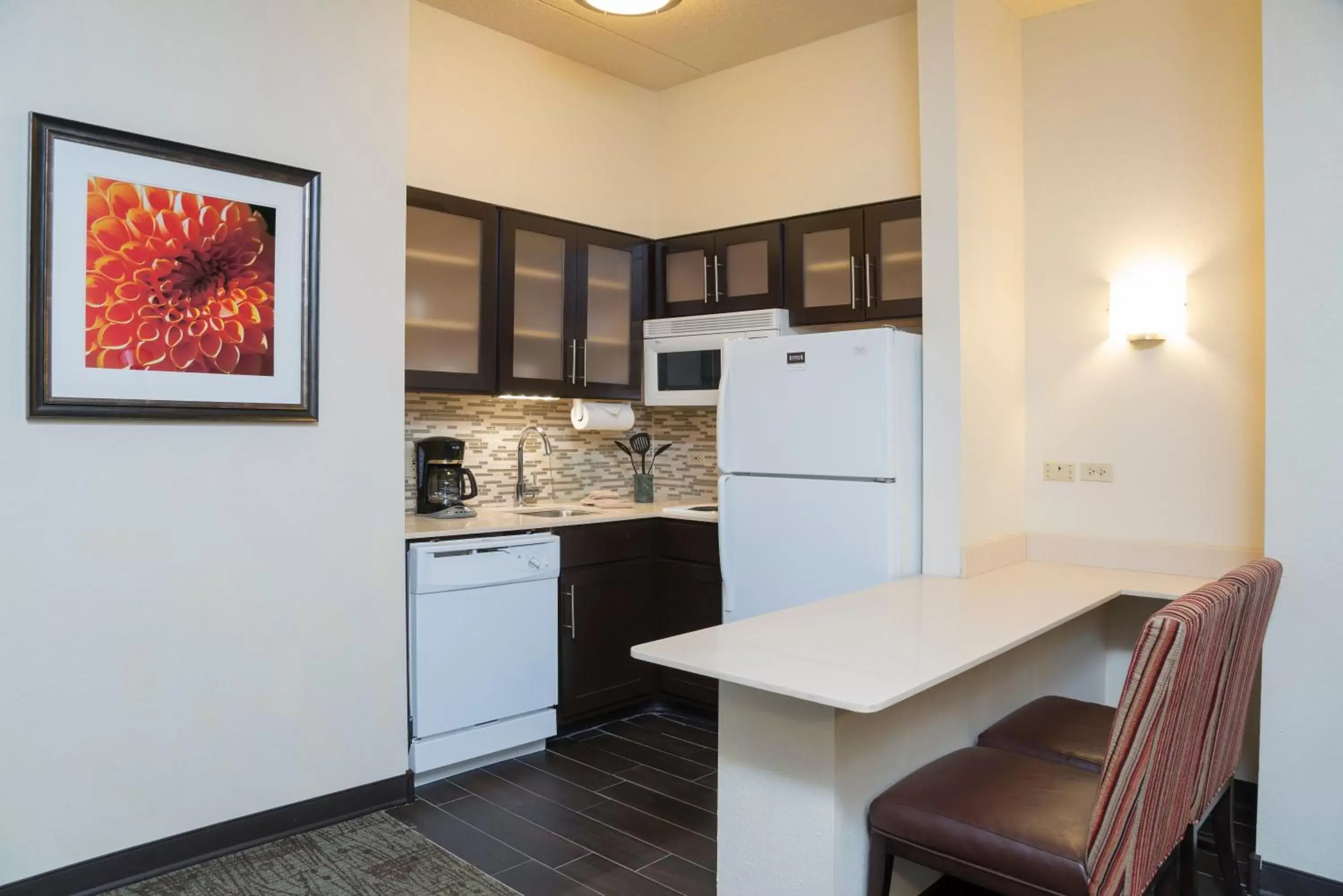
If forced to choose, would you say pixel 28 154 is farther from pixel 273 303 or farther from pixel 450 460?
pixel 450 460

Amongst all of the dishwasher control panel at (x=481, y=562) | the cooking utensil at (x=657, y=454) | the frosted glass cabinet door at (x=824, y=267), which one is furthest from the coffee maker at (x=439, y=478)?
the frosted glass cabinet door at (x=824, y=267)

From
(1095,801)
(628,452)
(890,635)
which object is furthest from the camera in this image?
(628,452)

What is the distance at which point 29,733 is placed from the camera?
87.6 inches

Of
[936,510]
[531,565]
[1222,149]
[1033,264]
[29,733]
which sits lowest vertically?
[29,733]

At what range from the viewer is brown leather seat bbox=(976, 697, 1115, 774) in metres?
2.15

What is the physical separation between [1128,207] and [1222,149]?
0.32 m

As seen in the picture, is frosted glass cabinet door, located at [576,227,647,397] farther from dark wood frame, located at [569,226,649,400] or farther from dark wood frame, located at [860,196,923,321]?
dark wood frame, located at [860,196,923,321]

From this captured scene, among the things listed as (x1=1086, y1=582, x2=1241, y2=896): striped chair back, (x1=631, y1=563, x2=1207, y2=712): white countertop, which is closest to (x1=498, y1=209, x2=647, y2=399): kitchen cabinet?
(x1=631, y1=563, x2=1207, y2=712): white countertop

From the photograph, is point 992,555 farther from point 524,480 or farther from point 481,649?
point 524,480

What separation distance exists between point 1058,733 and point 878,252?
206 centimetres

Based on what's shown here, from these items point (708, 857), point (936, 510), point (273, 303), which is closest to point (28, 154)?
point (273, 303)

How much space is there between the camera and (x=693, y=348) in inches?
162

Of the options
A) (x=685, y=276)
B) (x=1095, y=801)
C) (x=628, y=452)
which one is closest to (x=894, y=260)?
(x=685, y=276)

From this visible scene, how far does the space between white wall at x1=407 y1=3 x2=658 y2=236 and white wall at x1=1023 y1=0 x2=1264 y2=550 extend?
1.89 meters
